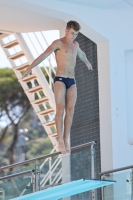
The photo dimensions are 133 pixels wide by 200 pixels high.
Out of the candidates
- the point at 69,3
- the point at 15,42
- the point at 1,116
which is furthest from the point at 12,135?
the point at 69,3

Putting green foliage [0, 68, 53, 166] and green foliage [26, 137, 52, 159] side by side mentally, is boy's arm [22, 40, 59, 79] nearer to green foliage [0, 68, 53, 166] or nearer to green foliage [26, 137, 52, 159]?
green foliage [0, 68, 53, 166]

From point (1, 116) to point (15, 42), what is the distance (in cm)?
1842

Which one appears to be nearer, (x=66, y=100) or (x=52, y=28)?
(x=66, y=100)

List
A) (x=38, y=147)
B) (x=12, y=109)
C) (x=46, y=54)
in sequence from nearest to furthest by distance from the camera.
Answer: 1. (x=46, y=54)
2. (x=12, y=109)
3. (x=38, y=147)

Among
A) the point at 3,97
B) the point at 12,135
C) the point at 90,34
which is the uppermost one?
the point at 3,97

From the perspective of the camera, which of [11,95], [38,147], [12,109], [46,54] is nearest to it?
[46,54]

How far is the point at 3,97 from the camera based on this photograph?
30.9 m

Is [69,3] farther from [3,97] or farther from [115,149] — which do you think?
[3,97]

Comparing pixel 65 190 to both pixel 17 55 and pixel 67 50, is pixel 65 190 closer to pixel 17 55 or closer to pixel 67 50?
pixel 67 50

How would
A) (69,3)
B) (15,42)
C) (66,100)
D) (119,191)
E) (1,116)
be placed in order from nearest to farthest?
(66,100)
(119,191)
(69,3)
(15,42)
(1,116)

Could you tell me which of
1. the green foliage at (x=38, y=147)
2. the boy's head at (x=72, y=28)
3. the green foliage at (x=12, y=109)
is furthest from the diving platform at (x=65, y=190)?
the green foliage at (x=38, y=147)

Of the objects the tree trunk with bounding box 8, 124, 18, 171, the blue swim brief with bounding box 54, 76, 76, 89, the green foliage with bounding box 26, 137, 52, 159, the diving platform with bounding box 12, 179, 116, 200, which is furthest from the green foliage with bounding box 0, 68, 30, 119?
the diving platform with bounding box 12, 179, 116, 200

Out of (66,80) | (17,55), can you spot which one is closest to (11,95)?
(17,55)

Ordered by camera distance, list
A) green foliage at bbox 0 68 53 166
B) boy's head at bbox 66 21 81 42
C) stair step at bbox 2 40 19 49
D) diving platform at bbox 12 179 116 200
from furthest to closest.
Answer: green foliage at bbox 0 68 53 166, stair step at bbox 2 40 19 49, boy's head at bbox 66 21 81 42, diving platform at bbox 12 179 116 200
